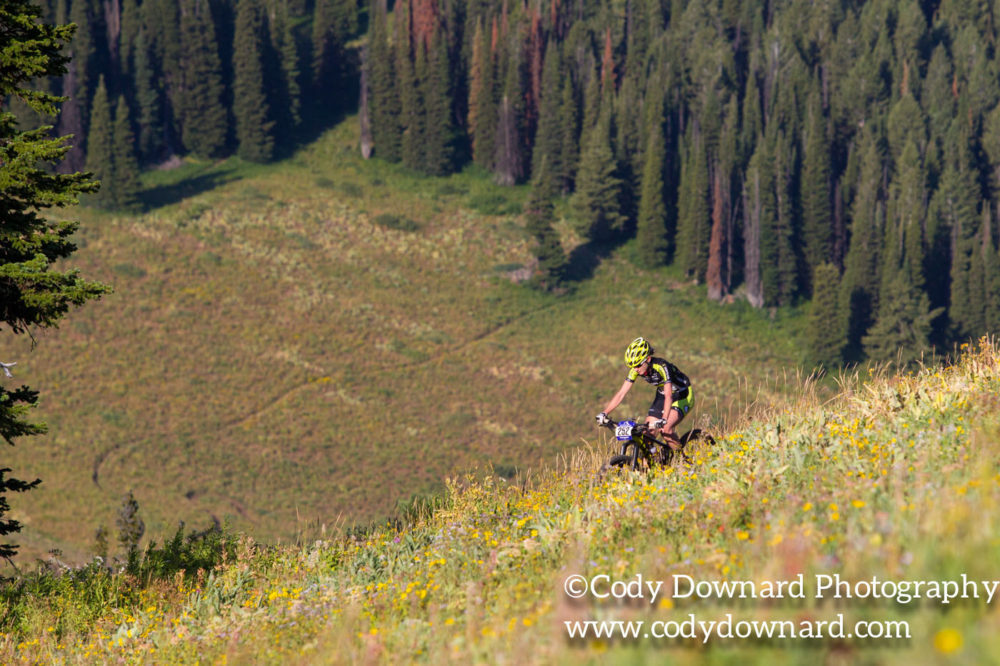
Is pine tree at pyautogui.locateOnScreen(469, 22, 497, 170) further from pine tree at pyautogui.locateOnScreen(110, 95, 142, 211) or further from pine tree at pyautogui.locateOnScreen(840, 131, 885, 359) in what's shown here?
pine tree at pyautogui.locateOnScreen(840, 131, 885, 359)

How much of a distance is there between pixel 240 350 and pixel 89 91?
145 feet

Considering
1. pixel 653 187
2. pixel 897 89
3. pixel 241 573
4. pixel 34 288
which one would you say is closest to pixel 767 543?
pixel 241 573

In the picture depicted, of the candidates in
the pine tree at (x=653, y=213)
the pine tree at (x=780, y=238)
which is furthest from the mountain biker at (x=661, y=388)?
the pine tree at (x=653, y=213)

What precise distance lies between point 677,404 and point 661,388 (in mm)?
243

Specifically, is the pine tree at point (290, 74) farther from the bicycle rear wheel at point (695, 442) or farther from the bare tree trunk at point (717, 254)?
the bicycle rear wheel at point (695, 442)

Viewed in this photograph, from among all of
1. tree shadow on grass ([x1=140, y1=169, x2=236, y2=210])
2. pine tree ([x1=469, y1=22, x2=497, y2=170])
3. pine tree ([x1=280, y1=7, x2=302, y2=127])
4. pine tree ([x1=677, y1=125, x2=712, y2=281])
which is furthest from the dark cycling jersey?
pine tree ([x1=280, y1=7, x2=302, y2=127])

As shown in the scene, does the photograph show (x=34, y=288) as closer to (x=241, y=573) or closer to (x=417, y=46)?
(x=241, y=573)

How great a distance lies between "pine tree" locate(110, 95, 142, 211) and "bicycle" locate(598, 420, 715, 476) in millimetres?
81756

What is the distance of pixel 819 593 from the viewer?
4.76m

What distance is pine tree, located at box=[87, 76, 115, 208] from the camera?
82812mm

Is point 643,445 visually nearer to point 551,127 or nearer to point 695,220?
point 695,220

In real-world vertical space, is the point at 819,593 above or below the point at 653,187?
above

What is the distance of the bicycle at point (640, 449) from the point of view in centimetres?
941

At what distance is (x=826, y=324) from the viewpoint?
76.8m
